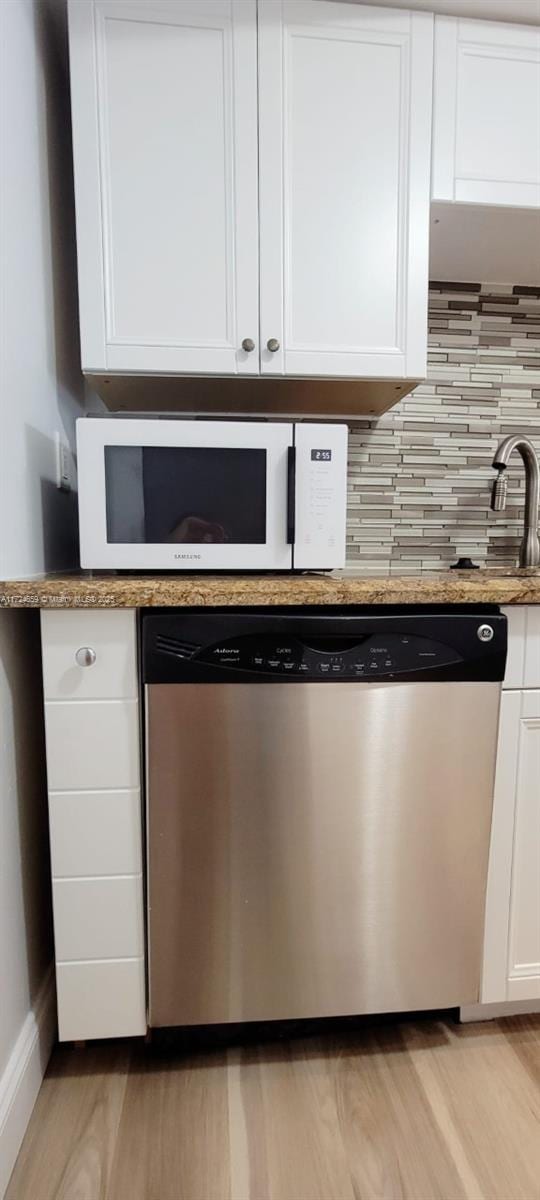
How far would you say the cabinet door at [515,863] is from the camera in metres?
1.10

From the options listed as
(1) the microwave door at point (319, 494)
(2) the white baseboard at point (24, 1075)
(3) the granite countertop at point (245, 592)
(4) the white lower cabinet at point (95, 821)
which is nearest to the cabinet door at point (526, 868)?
(3) the granite countertop at point (245, 592)

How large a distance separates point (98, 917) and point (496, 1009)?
2.73 feet

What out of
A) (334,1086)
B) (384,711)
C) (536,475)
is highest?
(536,475)

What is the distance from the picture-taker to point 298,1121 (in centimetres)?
100

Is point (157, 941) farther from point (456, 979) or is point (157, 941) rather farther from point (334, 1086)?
point (456, 979)

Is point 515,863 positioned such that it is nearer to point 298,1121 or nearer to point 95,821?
point 298,1121

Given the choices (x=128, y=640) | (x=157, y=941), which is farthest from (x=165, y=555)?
(x=157, y=941)

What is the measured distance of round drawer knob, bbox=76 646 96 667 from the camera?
968 millimetres

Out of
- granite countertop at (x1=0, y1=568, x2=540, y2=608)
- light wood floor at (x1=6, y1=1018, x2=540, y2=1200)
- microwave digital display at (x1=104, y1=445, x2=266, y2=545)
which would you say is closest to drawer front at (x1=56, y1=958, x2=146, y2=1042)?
light wood floor at (x1=6, y1=1018, x2=540, y2=1200)

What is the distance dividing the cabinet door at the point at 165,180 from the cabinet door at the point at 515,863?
37.1 inches

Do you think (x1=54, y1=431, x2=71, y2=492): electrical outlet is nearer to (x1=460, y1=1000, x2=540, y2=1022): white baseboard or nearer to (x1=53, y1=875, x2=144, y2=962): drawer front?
(x1=53, y1=875, x2=144, y2=962): drawer front

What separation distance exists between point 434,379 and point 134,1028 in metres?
1.67

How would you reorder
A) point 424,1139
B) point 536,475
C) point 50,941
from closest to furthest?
point 424,1139
point 50,941
point 536,475

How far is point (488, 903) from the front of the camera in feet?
3.71
